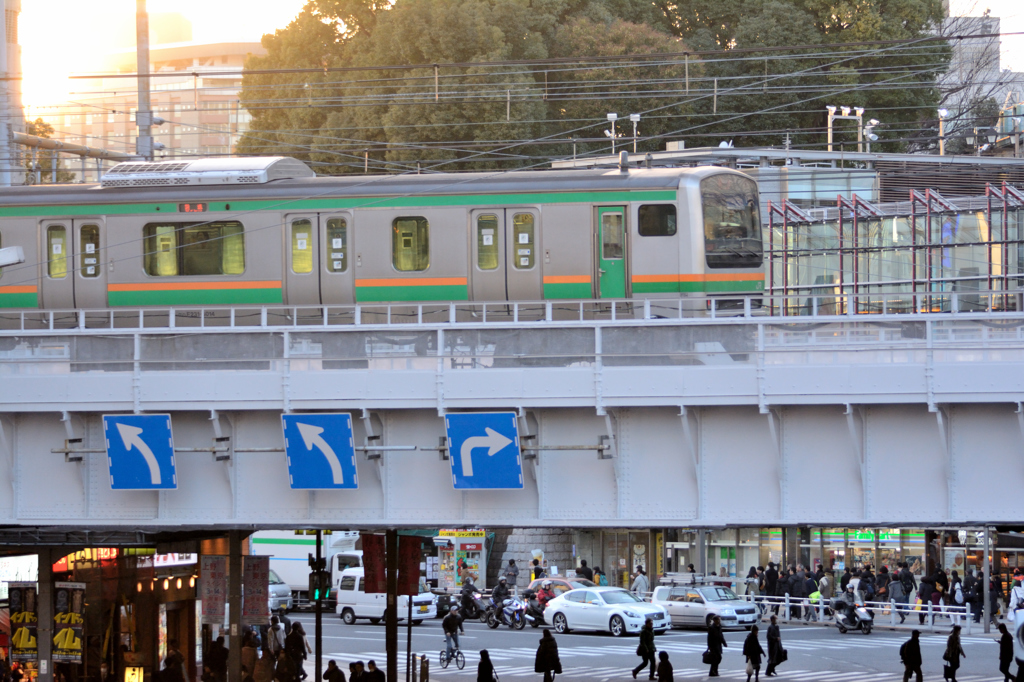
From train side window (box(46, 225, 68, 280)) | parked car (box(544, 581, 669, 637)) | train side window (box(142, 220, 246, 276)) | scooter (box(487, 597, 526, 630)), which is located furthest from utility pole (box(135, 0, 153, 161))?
scooter (box(487, 597, 526, 630))

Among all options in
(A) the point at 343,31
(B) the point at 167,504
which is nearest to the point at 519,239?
(B) the point at 167,504

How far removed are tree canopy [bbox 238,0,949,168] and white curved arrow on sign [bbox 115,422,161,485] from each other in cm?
Answer: 3076

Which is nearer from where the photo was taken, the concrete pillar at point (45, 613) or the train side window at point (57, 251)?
the concrete pillar at point (45, 613)

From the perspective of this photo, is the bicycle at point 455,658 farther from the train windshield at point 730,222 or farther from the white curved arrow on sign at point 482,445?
the white curved arrow on sign at point 482,445

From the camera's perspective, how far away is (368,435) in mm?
19500

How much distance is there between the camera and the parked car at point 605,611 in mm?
38406

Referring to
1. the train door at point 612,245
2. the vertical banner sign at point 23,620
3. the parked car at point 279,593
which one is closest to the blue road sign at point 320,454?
the train door at point 612,245

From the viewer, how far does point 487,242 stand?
25.1 metres

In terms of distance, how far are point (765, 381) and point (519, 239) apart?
8.06 m

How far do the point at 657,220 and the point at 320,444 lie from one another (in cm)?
899

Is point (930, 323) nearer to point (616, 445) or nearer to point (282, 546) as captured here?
point (616, 445)

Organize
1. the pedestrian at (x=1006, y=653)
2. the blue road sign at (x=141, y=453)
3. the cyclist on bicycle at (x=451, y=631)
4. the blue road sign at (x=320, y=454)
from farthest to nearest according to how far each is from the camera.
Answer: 1. the cyclist on bicycle at (x=451, y=631)
2. the pedestrian at (x=1006, y=653)
3. the blue road sign at (x=141, y=453)
4. the blue road sign at (x=320, y=454)

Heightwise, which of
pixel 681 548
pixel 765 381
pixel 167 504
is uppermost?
pixel 765 381

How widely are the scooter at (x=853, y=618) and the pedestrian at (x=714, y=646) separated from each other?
10.5m
